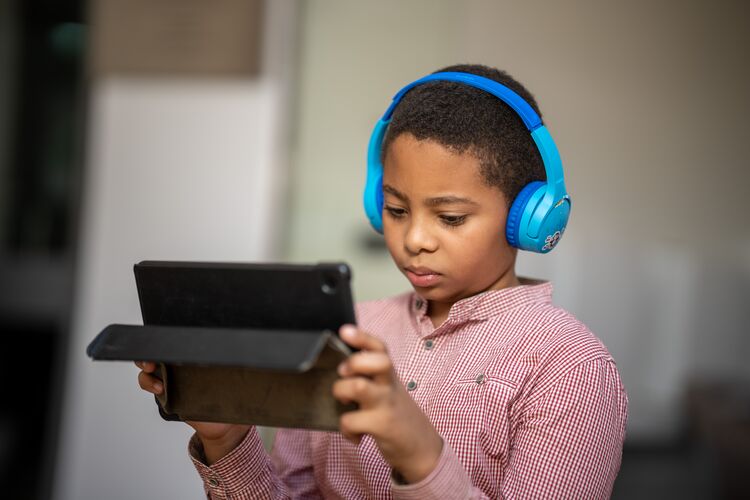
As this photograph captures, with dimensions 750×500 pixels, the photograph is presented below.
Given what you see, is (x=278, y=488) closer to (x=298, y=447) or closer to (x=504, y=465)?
(x=298, y=447)

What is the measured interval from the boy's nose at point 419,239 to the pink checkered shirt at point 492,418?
0.13 meters

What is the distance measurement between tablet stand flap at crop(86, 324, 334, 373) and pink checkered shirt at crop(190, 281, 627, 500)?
19cm

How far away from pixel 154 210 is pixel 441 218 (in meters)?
1.91

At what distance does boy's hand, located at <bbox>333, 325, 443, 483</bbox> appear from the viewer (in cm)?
72

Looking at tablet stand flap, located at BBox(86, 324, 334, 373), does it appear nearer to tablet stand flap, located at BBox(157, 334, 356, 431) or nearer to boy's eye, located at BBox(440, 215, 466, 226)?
tablet stand flap, located at BBox(157, 334, 356, 431)

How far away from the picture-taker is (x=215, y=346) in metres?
0.75

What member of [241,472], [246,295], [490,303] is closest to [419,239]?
[490,303]

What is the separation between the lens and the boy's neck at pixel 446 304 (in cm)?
109

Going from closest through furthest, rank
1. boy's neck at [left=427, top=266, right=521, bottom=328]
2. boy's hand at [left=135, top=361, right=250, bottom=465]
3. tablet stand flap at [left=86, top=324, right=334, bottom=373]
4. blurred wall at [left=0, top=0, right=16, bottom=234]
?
tablet stand flap at [left=86, top=324, right=334, bottom=373] → boy's hand at [left=135, top=361, right=250, bottom=465] → boy's neck at [left=427, top=266, right=521, bottom=328] → blurred wall at [left=0, top=0, right=16, bottom=234]

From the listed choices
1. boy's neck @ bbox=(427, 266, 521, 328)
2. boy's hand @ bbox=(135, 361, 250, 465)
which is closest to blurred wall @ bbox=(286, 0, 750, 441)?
Result: boy's neck @ bbox=(427, 266, 521, 328)

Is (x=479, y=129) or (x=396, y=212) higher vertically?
(x=479, y=129)

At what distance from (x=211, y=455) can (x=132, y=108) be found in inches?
78.2

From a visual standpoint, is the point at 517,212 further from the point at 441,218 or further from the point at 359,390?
the point at 359,390

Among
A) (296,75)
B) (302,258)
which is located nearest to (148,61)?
(296,75)
